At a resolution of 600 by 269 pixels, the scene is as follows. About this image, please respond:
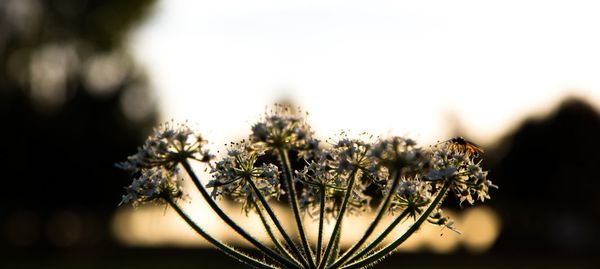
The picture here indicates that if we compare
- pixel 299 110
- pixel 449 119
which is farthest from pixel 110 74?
pixel 299 110

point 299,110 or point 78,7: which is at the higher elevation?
point 78,7

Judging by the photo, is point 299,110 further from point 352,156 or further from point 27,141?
point 27,141

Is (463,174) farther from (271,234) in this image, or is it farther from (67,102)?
(67,102)

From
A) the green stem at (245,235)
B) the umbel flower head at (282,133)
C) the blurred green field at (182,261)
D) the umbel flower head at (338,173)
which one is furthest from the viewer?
the blurred green field at (182,261)

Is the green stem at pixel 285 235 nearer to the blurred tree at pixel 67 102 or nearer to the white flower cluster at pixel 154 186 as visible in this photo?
the white flower cluster at pixel 154 186

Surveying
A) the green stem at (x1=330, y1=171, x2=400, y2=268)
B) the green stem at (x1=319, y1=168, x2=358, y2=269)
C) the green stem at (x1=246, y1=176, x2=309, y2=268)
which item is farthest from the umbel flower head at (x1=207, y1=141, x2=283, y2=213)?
the green stem at (x1=330, y1=171, x2=400, y2=268)

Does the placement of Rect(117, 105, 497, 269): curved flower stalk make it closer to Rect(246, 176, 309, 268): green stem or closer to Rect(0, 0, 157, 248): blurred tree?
Rect(246, 176, 309, 268): green stem

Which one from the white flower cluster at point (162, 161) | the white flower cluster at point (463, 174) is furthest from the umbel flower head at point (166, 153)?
the white flower cluster at point (463, 174)

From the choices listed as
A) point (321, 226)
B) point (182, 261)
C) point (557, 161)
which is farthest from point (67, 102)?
point (321, 226)

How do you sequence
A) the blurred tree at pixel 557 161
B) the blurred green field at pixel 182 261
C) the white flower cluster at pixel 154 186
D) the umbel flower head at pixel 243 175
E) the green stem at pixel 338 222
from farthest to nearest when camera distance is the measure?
the blurred tree at pixel 557 161
the blurred green field at pixel 182 261
the umbel flower head at pixel 243 175
the white flower cluster at pixel 154 186
the green stem at pixel 338 222
